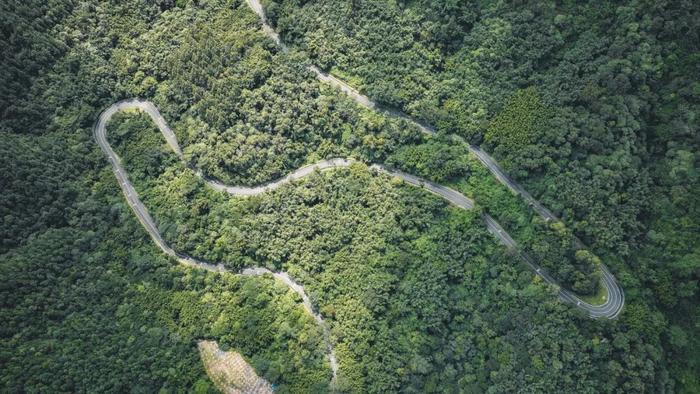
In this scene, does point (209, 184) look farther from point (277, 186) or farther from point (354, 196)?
point (354, 196)

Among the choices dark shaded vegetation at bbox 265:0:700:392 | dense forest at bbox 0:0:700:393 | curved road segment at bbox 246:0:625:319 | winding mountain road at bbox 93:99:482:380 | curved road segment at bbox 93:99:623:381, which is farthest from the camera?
winding mountain road at bbox 93:99:482:380

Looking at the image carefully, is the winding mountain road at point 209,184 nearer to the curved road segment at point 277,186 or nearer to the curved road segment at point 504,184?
the curved road segment at point 277,186

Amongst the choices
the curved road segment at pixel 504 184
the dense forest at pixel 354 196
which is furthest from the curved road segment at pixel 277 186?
the dense forest at pixel 354 196

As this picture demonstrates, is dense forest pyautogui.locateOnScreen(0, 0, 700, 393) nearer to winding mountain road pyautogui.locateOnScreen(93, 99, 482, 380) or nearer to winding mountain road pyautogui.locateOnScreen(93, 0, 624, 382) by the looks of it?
winding mountain road pyautogui.locateOnScreen(93, 99, 482, 380)

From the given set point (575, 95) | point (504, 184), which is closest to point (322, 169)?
point (504, 184)

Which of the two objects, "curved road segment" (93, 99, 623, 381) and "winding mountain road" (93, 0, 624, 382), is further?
"winding mountain road" (93, 0, 624, 382)

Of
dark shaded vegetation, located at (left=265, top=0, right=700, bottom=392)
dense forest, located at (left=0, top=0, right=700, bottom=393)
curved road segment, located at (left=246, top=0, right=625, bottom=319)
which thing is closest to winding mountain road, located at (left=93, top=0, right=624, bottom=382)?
curved road segment, located at (left=246, top=0, right=625, bottom=319)

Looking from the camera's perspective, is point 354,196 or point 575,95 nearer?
point 575,95
